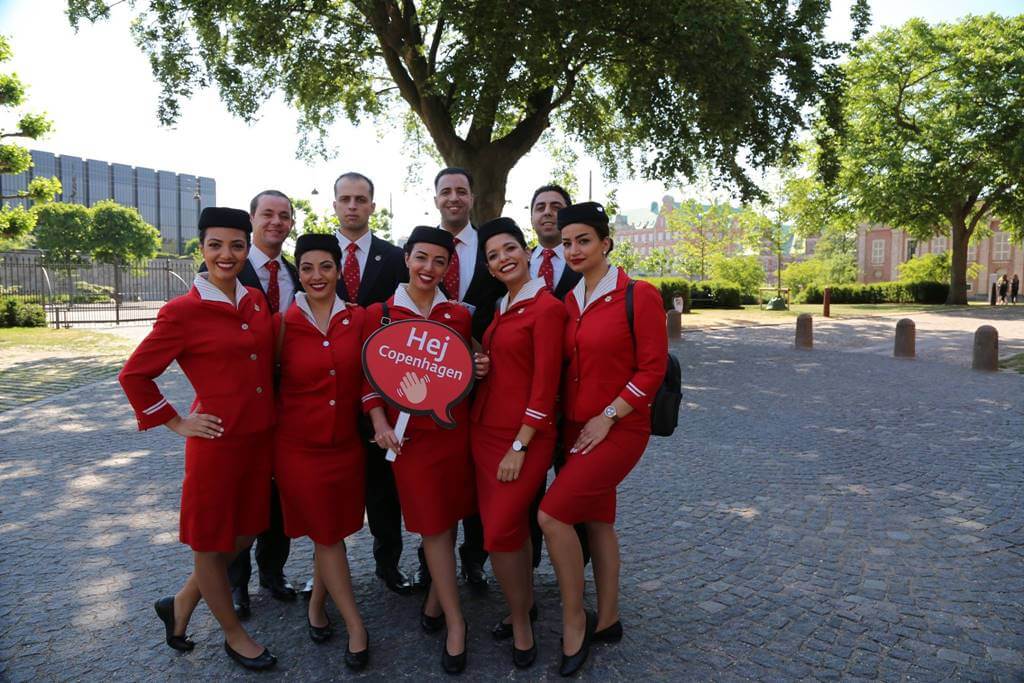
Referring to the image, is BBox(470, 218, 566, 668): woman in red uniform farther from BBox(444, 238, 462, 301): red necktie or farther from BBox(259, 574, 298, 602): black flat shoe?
BBox(259, 574, 298, 602): black flat shoe

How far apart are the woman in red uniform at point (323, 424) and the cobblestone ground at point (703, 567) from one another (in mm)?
463

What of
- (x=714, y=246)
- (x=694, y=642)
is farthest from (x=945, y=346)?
(x=714, y=246)

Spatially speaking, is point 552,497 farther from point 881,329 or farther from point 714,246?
point 714,246

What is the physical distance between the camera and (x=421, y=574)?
390cm

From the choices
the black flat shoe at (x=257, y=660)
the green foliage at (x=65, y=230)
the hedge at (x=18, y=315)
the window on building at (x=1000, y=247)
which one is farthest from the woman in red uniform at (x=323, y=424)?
the window on building at (x=1000, y=247)

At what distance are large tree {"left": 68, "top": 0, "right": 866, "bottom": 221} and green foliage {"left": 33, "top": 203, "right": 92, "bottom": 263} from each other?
5059 centimetres

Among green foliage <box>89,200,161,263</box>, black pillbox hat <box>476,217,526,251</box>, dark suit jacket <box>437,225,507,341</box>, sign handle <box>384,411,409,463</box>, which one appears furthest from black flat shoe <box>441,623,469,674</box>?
green foliage <box>89,200,161,263</box>

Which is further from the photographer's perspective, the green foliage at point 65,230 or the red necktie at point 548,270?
the green foliage at point 65,230

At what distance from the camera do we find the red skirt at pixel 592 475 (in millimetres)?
3021

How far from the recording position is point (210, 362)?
2.95 m

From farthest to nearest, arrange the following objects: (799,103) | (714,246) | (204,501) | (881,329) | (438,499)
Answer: (714,246) < (881,329) < (799,103) < (438,499) < (204,501)

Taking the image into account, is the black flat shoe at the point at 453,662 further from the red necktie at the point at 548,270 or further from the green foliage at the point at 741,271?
the green foliage at the point at 741,271

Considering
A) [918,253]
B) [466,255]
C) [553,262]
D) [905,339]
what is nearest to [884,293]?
[905,339]

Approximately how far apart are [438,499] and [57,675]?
1.87 metres
